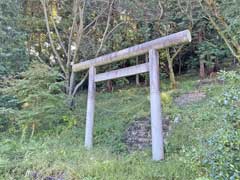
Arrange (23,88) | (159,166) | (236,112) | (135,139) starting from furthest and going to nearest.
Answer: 1. (23,88)
2. (135,139)
3. (159,166)
4. (236,112)

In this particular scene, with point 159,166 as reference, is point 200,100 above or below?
above

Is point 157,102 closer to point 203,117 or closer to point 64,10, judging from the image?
point 203,117

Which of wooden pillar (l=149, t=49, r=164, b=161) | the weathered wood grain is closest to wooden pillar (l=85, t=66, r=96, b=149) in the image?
the weathered wood grain

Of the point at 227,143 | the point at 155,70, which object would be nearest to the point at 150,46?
the point at 155,70

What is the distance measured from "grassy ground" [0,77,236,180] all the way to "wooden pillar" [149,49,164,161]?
0.22 metres

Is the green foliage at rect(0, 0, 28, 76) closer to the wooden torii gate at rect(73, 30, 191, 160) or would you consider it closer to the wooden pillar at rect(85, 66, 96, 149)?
the wooden pillar at rect(85, 66, 96, 149)

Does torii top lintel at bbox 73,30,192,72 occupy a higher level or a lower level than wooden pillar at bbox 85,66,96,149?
higher

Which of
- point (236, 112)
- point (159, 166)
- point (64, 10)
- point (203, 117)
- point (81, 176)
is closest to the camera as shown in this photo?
point (236, 112)

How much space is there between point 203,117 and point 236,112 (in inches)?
33.6

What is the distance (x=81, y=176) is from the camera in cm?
471

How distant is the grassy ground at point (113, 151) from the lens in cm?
455

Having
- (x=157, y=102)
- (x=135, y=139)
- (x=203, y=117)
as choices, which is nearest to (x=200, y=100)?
(x=135, y=139)

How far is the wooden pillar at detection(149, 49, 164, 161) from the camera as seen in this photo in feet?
18.2

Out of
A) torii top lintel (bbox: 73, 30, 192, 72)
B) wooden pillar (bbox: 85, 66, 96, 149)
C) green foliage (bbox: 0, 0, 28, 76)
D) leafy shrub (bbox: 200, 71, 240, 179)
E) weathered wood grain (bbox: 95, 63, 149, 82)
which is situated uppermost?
green foliage (bbox: 0, 0, 28, 76)
